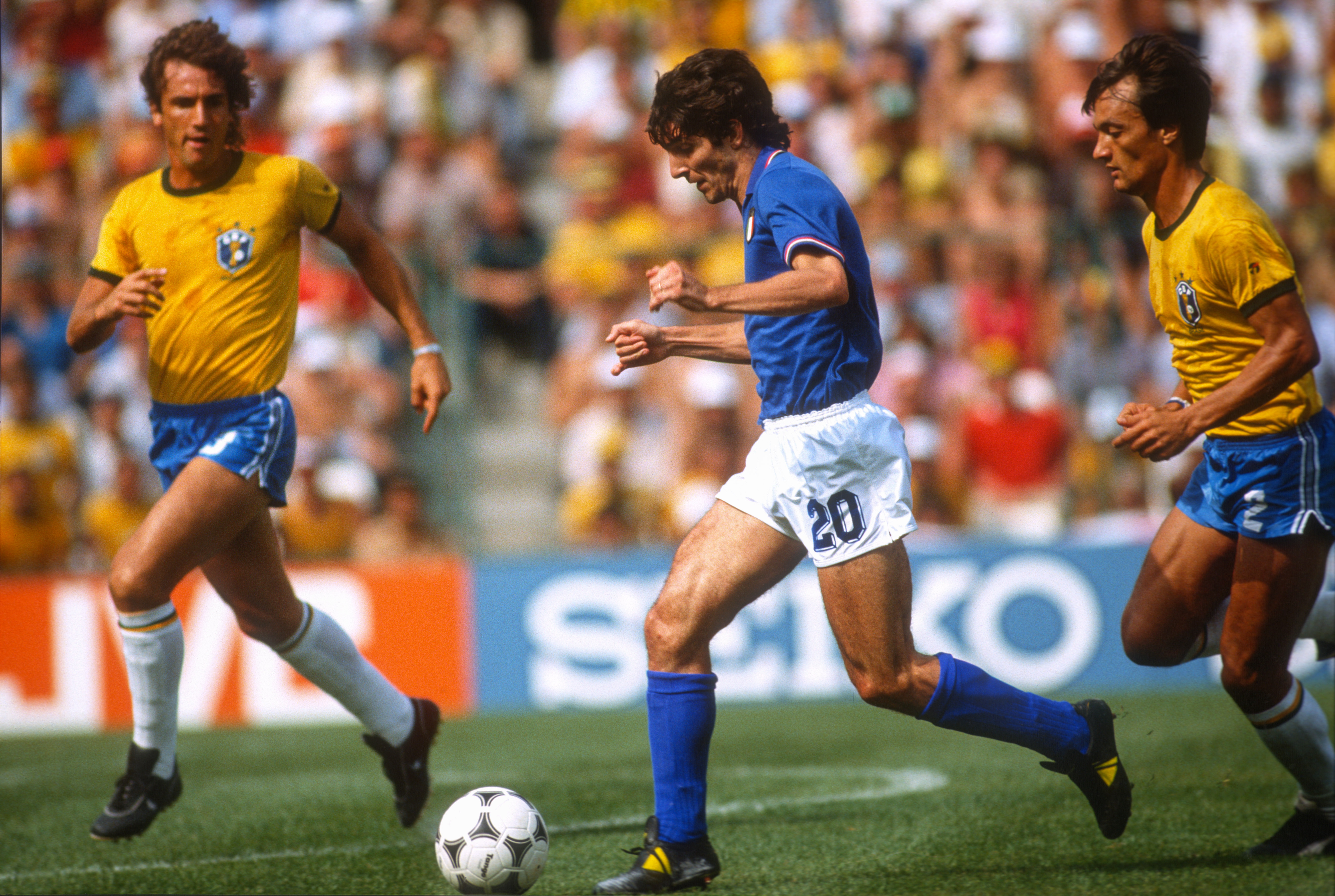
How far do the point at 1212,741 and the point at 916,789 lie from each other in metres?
1.81

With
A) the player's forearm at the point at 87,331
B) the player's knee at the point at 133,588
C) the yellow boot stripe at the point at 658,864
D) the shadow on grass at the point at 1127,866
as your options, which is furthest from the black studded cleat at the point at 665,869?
the player's forearm at the point at 87,331

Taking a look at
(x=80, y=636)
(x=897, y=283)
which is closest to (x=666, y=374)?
(x=897, y=283)

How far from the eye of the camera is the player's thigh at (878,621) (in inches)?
166

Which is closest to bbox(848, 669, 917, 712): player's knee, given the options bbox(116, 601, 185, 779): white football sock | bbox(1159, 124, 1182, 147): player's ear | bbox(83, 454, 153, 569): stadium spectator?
bbox(1159, 124, 1182, 147): player's ear

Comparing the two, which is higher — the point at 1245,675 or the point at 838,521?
the point at 838,521

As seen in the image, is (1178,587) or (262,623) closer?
(1178,587)

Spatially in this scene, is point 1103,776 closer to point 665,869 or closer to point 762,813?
point 665,869

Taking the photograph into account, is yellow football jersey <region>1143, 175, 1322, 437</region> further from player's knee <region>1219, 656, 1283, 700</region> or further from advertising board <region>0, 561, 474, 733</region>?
advertising board <region>0, 561, 474, 733</region>

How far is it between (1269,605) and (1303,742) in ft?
1.68

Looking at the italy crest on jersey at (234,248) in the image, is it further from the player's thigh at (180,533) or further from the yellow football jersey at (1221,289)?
the yellow football jersey at (1221,289)

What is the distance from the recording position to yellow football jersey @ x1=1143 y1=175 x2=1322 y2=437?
13.8 feet

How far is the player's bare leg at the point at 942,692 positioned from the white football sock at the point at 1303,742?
496 millimetres

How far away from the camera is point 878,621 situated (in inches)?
166

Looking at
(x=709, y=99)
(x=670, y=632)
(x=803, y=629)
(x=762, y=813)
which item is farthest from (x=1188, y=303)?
(x=803, y=629)
